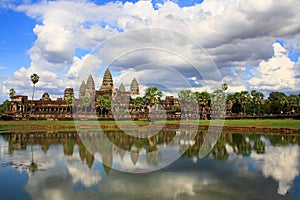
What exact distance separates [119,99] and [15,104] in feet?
144

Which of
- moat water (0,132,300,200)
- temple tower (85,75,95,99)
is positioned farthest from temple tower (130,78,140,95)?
moat water (0,132,300,200)

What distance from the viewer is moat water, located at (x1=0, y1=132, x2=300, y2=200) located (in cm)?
1481

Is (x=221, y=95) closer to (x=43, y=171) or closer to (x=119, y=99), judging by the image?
(x=119, y=99)

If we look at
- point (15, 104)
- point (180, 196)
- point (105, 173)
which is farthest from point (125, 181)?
point (15, 104)

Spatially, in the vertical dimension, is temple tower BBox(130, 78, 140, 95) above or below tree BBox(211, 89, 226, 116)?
above

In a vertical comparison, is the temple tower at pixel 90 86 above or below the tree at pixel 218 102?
above

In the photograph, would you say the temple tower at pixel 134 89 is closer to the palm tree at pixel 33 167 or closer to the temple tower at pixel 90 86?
the temple tower at pixel 90 86

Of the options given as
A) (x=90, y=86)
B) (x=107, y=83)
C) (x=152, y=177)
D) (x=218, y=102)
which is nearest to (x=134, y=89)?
(x=107, y=83)

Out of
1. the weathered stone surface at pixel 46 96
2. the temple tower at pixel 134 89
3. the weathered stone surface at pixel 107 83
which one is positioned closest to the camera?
the weathered stone surface at pixel 107 83

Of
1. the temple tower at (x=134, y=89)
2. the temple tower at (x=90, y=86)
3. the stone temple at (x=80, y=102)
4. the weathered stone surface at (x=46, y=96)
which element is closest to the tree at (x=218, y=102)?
the stone temple at (x=80, y=102)

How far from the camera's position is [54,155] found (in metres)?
27.2

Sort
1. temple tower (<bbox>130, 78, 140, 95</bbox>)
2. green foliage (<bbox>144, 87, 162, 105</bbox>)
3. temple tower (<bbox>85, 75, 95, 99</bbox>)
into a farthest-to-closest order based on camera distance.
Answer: temple tower (<bbox>130, 78, 140, 95</bbox>) → temple tower (<bbox>85, 75, 95, 99</bbox>) → green foliage (<bbox>144, 87, 162, 105</bbox>)

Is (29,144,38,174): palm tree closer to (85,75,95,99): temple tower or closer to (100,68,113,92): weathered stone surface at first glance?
(100,68,113,92): weathered stone surface

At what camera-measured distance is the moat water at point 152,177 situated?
14812mm
